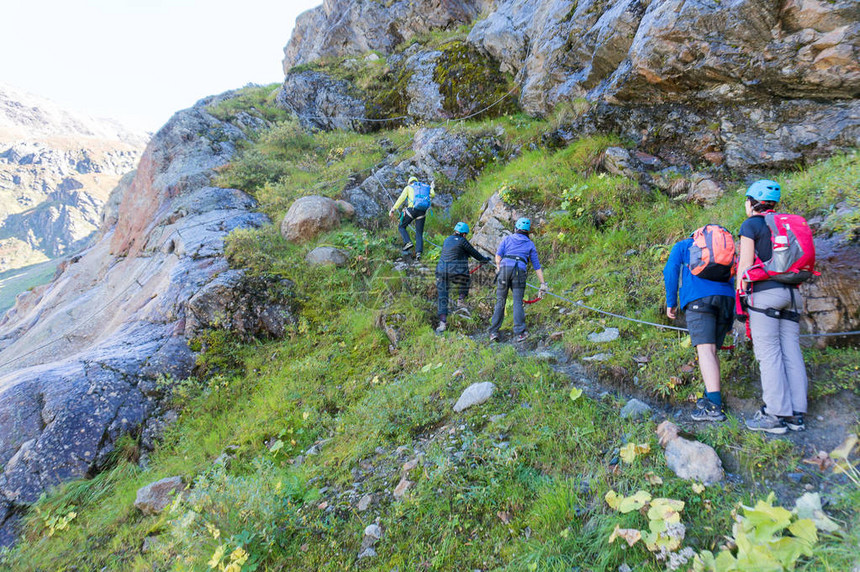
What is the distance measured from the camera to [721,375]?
12.6ft

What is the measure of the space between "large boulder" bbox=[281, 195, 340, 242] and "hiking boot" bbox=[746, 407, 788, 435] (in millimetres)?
8648

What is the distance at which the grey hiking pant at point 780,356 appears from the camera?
10.2 feet

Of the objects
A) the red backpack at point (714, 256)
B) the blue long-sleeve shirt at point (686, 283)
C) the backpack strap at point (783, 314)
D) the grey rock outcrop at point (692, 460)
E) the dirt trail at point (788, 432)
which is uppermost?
the red backpack at point (714, 256)

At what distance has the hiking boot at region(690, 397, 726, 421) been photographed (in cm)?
340

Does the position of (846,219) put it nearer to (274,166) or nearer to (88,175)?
(274,166)

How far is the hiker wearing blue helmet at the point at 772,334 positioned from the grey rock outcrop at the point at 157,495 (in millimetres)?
6070

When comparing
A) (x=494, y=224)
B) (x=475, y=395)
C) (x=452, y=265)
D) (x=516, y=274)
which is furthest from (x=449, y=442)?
(x=494, y=224)

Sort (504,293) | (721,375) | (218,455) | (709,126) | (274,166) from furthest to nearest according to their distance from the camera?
(274,166) → (709,126) → (504,293) → (218,455) → (721,375)

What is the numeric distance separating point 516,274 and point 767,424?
138 inches

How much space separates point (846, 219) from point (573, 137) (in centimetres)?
629

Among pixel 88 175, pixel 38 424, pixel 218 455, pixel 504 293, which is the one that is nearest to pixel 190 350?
pixel 38 424

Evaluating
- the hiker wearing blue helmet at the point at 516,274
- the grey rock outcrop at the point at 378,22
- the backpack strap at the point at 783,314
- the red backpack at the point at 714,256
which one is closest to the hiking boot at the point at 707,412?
the backpack strap at the point at 783,314

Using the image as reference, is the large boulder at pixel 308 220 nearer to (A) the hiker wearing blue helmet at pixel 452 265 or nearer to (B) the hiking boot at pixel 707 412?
(A) the hiker wearing blue helmet at pixel 452 265

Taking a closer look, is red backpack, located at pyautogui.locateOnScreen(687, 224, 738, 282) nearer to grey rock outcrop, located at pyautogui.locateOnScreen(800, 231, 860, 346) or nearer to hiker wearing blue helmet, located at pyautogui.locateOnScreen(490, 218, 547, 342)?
grey rock outcrop, located at pyautogui.locateOnScreen(800, 231, 860, 346)
